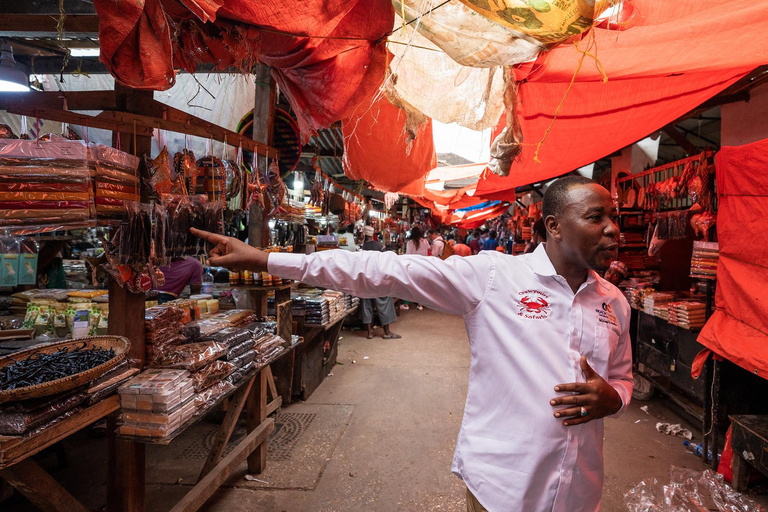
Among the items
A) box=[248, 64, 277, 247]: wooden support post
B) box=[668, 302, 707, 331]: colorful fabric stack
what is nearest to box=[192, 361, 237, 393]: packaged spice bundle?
box=[248, 64, 277, 247]: wooden support post

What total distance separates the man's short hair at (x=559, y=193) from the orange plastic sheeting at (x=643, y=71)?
0.66 m

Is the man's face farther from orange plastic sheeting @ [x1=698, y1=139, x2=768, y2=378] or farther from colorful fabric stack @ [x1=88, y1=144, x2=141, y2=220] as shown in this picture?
orange plastic sheeting @ [x1=698, y1=139, x2=768, y2=378]

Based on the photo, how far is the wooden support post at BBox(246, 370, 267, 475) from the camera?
3.55m

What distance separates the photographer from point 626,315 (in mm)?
1807

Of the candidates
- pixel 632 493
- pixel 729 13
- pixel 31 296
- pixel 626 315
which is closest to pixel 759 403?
pixel 632 493

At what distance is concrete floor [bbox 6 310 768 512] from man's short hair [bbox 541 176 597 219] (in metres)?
2.57

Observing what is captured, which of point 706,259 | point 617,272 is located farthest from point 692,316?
point 617,272

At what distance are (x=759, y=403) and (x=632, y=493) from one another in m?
1.65

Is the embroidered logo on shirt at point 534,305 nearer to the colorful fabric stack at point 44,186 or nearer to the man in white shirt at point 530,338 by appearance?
the man in white shirt at point 530,338

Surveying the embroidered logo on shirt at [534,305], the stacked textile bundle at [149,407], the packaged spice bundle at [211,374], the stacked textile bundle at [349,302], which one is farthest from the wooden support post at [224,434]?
the stacked textile bundle at [349,302]

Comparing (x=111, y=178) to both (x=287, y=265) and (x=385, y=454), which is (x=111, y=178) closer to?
(x=287, y=265)

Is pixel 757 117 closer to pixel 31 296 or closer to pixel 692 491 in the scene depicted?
pixel 692 491

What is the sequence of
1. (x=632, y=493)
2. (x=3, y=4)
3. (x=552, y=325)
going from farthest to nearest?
1. (x=632, y=493)
2. (x=3, y=4)
3. (x=552, y=325)

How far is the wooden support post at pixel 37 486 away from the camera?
67.4 inches
